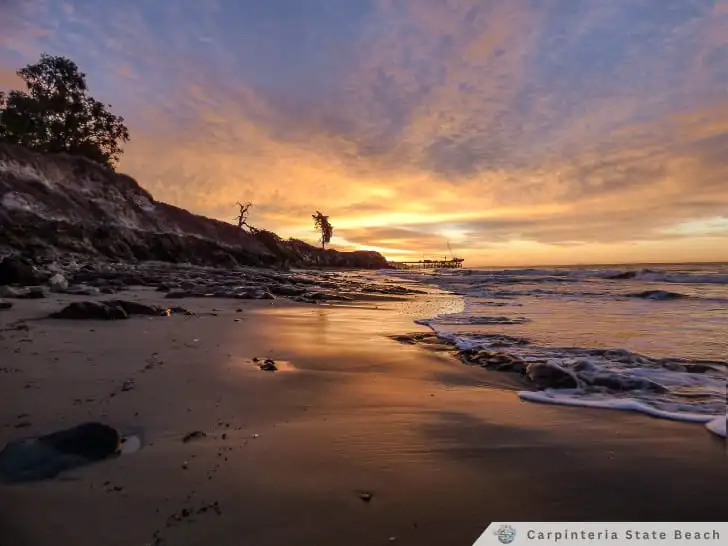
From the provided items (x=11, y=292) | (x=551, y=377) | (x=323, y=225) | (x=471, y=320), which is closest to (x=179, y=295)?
(x=11, y=292)

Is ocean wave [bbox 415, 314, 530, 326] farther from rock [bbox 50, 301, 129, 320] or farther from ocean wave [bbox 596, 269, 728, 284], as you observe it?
ocean wave [bbox 596, 269, 728, 284]

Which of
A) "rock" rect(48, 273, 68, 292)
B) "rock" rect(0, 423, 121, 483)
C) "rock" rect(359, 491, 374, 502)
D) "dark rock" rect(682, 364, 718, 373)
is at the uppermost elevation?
"rock" rect(48, 273, 68, 292)

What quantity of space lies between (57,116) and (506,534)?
144 ft

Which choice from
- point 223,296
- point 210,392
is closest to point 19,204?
point 223,296

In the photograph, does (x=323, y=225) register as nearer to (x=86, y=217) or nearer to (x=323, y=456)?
(x=86, y=217)

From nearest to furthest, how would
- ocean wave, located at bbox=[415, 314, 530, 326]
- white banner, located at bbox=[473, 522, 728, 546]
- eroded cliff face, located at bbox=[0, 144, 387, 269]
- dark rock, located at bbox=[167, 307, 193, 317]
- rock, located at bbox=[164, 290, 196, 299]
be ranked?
white banner, located at bbox=[473, 522, 728, 546], dark rock, located at bbox=[167, 307, 193, 317], ocean wave, located at bbox=[415, 314, 530, 326], rock, located at bbox=[164, 290, 196, 299], eroded cliff face, located at bbox=[0, 144, 387, 269]

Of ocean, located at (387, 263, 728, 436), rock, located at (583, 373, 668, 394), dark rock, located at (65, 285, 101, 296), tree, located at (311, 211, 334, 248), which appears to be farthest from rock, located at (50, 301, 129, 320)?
tree, located at (311, 211, 334, 248)

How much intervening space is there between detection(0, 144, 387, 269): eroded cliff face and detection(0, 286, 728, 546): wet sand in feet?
52.4

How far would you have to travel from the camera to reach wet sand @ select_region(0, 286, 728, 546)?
1.49 metres

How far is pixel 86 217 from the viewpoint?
87.3ft

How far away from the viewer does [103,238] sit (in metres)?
22.5

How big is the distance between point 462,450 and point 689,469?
975 millimetres

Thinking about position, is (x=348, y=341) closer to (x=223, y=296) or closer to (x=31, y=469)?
(x=31, y=469)

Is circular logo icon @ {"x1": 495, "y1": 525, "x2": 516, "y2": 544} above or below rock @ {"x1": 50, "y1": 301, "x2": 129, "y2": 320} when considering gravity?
below
